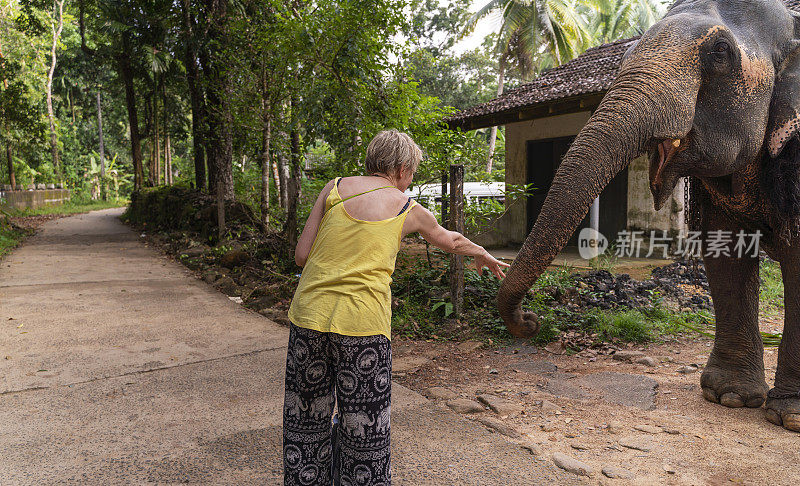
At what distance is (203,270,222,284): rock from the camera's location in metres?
8.59

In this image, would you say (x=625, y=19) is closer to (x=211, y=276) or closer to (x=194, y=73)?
(x=194, y=73)

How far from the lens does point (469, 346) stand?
18.3 feet

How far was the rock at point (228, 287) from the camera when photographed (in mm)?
7887

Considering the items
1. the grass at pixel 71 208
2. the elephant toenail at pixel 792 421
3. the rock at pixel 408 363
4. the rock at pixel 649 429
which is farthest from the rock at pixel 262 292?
the grass at pixel 71 208

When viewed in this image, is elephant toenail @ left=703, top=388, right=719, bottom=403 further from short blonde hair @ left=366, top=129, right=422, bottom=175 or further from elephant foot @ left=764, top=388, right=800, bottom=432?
short blonde hair @ left=366, top=129, right=422, bottom=175

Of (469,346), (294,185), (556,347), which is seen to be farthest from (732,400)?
(294,185)

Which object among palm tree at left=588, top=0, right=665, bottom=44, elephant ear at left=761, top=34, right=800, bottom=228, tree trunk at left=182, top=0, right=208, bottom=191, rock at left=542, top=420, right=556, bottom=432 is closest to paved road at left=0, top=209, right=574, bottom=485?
rock at left=542, top=420, right=556, bottom=432

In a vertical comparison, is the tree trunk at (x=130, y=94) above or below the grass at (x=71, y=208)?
above

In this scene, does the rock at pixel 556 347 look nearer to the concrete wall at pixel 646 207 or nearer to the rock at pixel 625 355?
the rock at pixel 625 355

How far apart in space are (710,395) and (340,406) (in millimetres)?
3013

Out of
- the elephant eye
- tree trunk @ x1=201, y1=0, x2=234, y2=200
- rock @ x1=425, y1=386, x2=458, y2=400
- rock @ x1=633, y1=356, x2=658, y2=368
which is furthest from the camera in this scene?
tree trunk @ x1=201, y1=0, x2=234, y2=200

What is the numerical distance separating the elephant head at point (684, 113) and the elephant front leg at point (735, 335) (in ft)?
2.93

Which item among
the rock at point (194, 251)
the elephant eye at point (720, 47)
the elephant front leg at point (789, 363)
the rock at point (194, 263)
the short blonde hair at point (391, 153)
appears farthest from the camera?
the rock at point (194, 251)

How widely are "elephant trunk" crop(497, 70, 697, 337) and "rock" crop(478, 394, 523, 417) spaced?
1.22m
